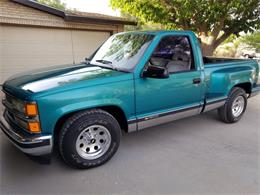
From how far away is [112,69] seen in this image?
3434 mm

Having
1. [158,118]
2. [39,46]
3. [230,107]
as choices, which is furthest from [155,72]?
[39,46]

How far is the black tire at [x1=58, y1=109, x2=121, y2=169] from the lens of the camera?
2893 mm

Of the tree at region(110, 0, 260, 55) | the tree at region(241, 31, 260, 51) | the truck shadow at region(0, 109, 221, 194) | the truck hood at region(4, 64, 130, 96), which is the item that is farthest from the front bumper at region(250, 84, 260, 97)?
the tree at region(241, 31, 260, 51)

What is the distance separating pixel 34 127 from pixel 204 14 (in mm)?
8057

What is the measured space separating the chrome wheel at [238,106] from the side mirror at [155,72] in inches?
98.0

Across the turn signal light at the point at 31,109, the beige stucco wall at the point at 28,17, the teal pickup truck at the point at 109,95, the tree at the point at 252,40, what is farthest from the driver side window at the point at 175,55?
the tree at the point at 252,40

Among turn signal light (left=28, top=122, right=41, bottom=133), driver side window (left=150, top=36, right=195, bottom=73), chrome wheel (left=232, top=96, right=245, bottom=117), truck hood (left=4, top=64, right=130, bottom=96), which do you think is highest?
driver side window (left=150, top=36, right=195, bottom=73)

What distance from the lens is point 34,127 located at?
8.79ft

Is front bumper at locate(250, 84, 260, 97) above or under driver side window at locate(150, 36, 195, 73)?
under

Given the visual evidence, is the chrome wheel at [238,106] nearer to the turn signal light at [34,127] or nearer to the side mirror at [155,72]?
the side mirror at [155,72]

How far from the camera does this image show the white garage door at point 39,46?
750 centimetres

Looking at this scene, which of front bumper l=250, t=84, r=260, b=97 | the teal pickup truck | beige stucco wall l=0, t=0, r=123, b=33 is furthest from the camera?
beige stucco wall l=0, t=0, r=123, b=33

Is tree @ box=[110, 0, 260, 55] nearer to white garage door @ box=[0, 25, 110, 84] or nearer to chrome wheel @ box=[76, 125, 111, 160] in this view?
white garage door @ box=[0, 25, 110, 84]

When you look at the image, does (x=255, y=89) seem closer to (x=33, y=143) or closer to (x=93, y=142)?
(x=93, y=142)
